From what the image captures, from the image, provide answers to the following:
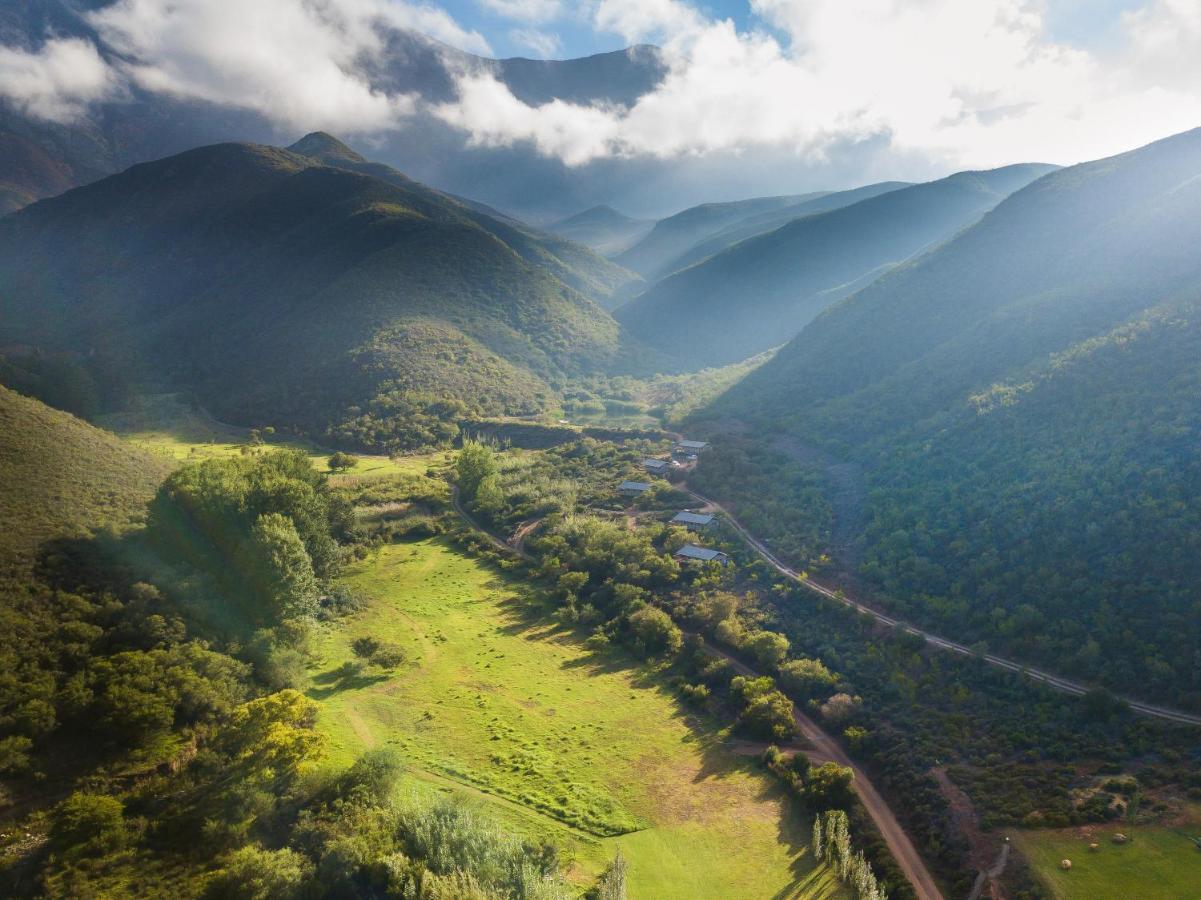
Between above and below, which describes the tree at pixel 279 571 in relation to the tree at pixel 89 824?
above

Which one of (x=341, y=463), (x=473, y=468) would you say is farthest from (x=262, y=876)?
(x=341, y=463)

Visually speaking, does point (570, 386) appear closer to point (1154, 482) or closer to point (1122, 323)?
point (1122, 323)

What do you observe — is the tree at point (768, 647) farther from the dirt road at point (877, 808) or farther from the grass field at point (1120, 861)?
the grass field at point (1120, 861)

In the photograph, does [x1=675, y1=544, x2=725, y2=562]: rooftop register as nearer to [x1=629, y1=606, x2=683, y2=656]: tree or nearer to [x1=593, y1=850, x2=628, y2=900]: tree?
[x1=629, y1=606, x2=683, y2=656]: tree

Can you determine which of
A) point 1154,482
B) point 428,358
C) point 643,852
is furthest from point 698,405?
point 643,852

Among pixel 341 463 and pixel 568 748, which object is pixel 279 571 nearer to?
pixel 568 748

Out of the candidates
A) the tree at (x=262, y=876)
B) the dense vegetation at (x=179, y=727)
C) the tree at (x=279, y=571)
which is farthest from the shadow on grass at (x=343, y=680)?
the tree at (x=262, y=876)
